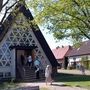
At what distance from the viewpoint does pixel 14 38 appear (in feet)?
153

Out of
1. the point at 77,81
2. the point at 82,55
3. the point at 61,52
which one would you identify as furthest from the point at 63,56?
the point at 77,81

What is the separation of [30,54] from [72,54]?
142 ft

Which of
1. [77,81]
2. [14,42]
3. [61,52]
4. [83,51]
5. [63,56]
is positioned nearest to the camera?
[77,81]

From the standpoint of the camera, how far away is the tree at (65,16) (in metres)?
30.0

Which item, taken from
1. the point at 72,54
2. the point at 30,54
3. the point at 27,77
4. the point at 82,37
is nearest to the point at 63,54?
the point at 72,54

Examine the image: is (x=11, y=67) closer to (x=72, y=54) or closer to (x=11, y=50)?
(x=11, y=50)

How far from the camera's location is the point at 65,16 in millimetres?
31188

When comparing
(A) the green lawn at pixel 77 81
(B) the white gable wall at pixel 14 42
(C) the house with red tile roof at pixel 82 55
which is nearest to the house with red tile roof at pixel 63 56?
(C) the house with red tile roof at pixel 82 55

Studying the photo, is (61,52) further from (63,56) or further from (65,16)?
(65,16)

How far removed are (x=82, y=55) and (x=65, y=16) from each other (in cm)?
5395

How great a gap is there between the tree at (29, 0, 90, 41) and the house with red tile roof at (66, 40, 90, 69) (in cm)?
4558

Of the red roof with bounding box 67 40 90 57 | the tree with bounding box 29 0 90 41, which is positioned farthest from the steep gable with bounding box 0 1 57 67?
the red roof with bounding box 67 40 90 57

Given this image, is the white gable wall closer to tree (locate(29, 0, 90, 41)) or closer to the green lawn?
the green lawn

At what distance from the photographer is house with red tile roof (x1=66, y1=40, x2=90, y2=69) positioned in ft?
269
